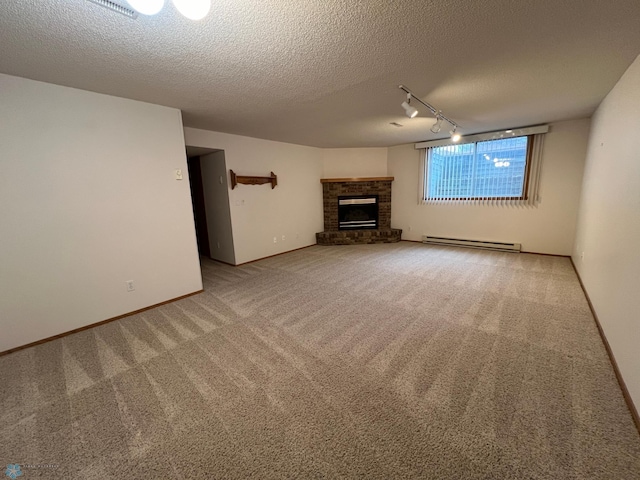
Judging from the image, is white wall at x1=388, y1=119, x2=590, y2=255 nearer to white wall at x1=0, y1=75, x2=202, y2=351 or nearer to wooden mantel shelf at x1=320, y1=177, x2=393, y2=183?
wooden mantel shelf at x1=320, y1=177, x2=393, y2=183

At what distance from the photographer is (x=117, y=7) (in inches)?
51.8

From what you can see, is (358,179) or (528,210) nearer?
(528,210)

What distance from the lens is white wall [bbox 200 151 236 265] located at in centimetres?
434

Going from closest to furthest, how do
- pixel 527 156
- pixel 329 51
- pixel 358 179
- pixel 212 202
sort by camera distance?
pixel 329 51
pixel 527 156
pixel 212 202
pixel 358 179

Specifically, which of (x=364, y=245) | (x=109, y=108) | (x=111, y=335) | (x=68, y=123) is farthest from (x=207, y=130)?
(x=364, y=245)

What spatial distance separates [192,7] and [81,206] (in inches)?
91.1

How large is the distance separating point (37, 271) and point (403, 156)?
6.23 metres

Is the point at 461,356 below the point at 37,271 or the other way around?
below

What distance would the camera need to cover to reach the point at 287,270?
4.17m

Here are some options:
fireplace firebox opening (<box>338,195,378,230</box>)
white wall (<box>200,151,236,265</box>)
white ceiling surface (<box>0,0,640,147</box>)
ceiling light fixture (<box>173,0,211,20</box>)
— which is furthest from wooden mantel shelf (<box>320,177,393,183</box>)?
ceiling light fixture (<box>173,0,211,20</box>)

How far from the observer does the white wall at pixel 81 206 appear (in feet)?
6.91

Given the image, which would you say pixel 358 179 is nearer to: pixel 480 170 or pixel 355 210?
pixel 355 210

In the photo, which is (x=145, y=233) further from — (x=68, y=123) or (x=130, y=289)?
(x=68, y=123)

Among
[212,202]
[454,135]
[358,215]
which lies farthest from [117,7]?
[358,215]
